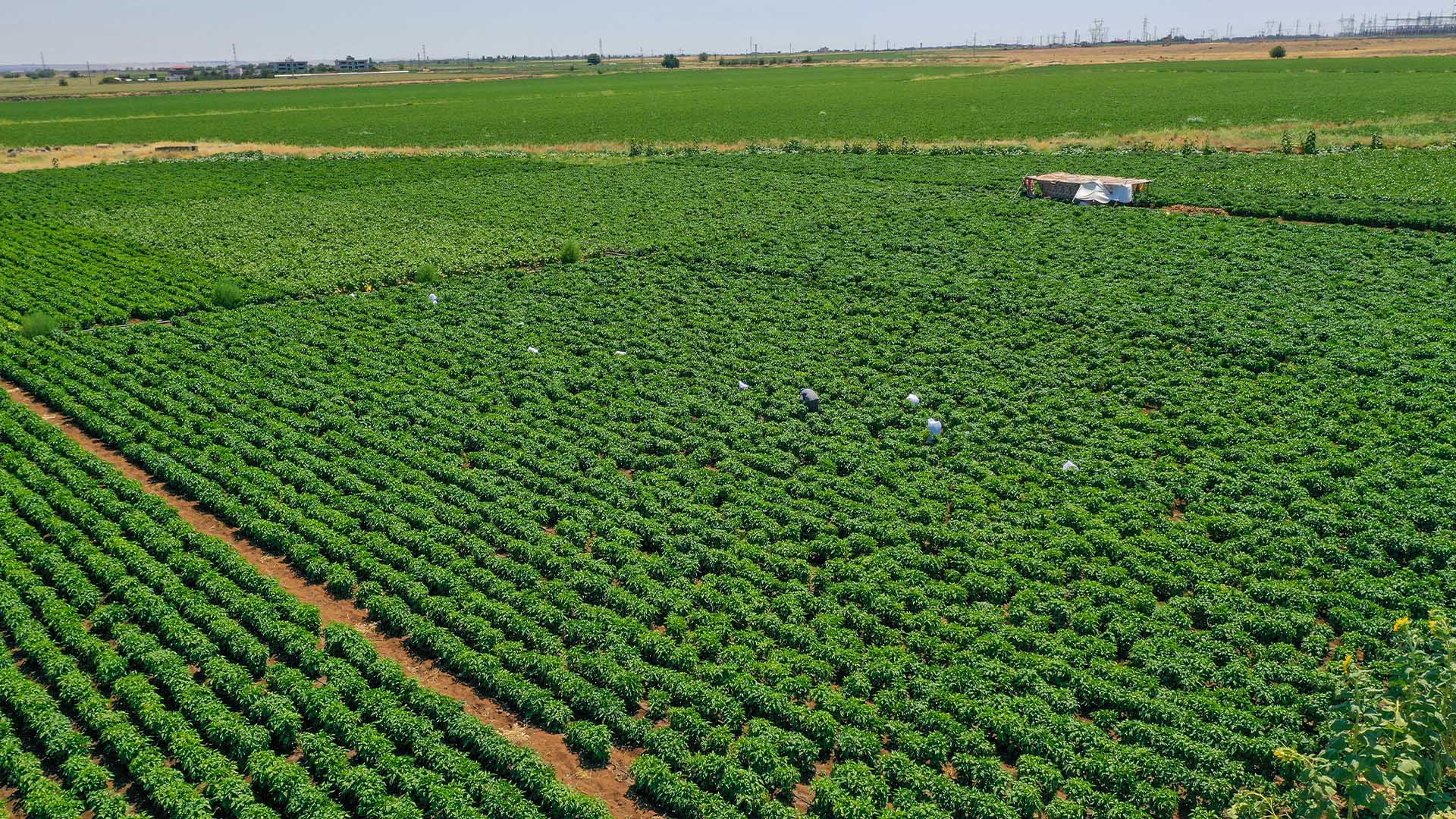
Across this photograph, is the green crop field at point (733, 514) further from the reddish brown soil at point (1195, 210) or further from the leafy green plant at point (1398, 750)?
the reddish brown soil at point (1195, 210)

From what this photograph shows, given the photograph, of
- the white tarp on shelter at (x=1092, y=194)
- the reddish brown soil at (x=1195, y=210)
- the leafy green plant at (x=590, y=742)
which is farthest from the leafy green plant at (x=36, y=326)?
the reddish brown soil at (x=1195, y=210)

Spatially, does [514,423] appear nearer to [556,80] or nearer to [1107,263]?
[1107,263]

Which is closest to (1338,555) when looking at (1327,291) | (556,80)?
(1327,291)

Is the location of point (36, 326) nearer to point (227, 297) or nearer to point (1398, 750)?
point (227, 297)

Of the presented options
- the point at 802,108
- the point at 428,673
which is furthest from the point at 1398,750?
the point at 802,108

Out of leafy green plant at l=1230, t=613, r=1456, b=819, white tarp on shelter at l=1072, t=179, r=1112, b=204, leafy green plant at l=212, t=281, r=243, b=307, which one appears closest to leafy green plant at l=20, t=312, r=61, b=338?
leafy green plant at l=212, t=281, r=243, b=307
